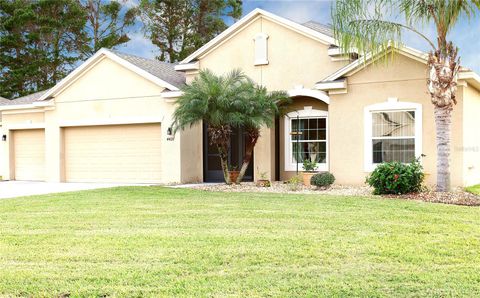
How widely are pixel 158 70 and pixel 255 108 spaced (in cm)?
649

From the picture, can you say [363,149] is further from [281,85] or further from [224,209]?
[224,209]

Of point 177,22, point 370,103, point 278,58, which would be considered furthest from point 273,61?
point 177,22

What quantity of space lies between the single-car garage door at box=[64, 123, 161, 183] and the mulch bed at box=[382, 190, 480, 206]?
33.1ft

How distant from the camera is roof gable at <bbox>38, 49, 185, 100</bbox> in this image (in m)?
20.1

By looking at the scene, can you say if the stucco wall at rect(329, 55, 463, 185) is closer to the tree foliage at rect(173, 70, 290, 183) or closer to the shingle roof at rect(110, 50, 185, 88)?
the tree foliage at rect(173, 70, 290, 183)

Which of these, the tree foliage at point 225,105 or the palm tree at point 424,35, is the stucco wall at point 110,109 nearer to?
the tree foliage at point 225,105

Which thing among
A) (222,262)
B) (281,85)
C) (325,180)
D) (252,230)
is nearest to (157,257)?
(222,262)

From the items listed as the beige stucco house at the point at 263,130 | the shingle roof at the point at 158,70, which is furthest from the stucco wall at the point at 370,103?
the shingle roof at the point at 158,70

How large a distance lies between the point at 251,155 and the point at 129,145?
5.37 m

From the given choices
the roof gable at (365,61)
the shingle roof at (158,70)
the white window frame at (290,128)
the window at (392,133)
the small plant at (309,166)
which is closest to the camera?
the roof gable at (365,61)

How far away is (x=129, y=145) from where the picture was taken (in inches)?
829

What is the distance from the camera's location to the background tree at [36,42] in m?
40.3

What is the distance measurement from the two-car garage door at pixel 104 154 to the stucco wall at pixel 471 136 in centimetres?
1080

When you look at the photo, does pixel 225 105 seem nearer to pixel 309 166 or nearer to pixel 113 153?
pixel 309 166
